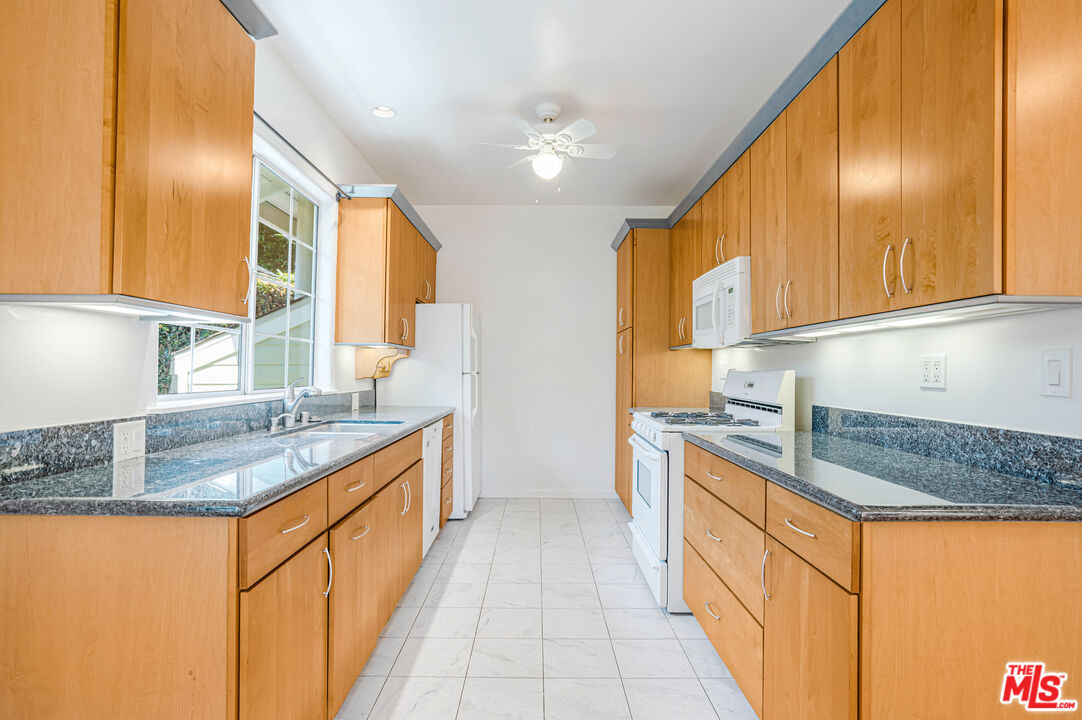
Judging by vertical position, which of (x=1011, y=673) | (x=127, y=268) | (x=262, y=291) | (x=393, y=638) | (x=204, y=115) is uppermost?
(x=204, y=115)

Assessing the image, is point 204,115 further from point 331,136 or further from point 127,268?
point 331,136

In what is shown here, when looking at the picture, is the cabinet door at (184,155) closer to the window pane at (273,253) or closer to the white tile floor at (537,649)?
the window pane at (273,253)

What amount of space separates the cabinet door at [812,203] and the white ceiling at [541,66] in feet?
1.75

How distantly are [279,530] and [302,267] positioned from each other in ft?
7.28

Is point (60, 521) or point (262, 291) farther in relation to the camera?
point (262, 291)

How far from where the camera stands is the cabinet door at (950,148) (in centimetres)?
115

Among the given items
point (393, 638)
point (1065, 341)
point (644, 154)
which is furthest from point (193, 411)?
point (644, 154)

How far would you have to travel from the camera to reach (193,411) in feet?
6.21

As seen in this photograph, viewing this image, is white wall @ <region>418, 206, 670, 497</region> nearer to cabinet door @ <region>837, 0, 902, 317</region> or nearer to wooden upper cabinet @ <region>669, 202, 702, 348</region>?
wooden upper cabinet @ <region>669, 202, 702, 348</region>

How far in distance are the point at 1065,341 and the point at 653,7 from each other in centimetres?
185

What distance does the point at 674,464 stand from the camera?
254cm

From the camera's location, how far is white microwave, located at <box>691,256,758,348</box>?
2.53 metres

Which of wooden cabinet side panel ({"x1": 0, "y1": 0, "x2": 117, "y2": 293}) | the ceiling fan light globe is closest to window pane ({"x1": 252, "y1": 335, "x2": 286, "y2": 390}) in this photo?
wooden cabinet side panel ({"x1": 0, "y1": 0, "x2": 117, "y2": 293})

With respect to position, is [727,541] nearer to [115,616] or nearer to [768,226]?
[768,226]
